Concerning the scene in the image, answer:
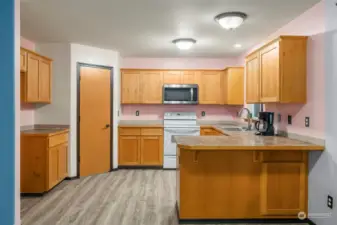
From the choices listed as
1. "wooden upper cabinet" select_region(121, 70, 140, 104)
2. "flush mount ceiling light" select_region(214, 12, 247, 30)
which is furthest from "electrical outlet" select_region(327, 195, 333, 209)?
"wooden upper cabinet" select_region(121, 70, 140, 104)

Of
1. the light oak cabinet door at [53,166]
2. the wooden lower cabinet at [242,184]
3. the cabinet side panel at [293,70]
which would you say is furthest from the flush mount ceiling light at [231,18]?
the light oak cabinet door at [53,166]

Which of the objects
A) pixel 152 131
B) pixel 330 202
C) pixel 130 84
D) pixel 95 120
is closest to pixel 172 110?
pixel 152 131

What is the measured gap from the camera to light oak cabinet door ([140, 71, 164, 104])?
5.76 metres

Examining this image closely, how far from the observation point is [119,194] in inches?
153

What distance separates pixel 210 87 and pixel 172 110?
1020mm

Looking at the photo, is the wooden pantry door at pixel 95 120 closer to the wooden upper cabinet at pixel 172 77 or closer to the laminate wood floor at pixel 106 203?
the laminate wood floor at pixel 106 203

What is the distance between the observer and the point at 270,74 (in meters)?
3.17

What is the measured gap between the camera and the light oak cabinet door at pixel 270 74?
2996mm

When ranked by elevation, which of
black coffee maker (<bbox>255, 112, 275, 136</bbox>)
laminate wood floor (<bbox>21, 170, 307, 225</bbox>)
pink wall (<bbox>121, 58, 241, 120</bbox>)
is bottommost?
laminate wood floor (<bbox>21, 170, 307, 225</bbox>)

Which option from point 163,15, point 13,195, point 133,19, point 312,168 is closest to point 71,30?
point 133,19

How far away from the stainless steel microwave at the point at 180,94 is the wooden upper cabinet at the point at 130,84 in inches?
25.5

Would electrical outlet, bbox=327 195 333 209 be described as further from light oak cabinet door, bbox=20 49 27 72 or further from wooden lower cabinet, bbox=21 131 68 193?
light oak cabinet door, bbox=20 49 27 72

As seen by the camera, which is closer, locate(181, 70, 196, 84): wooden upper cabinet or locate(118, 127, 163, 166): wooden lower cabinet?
locate(118, 127, 163, 166): wooden lower cabinet

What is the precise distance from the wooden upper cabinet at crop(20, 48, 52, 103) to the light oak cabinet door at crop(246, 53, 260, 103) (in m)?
3.25
